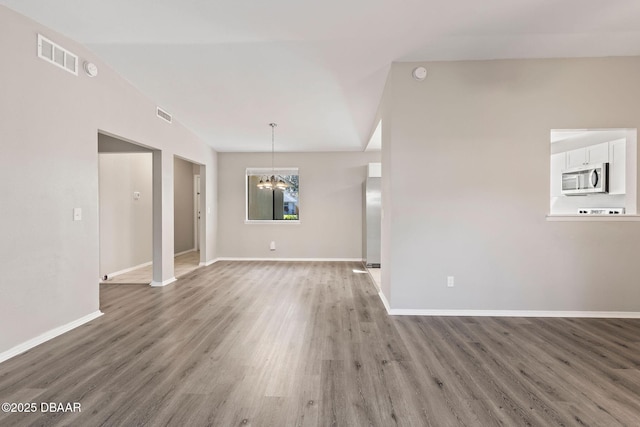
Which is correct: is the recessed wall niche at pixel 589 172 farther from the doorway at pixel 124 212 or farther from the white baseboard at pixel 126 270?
the white baseboard at pixel 126 270

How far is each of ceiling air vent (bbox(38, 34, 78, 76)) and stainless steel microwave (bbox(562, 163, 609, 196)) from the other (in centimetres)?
696

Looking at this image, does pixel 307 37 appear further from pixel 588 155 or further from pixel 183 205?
pixel 183 205

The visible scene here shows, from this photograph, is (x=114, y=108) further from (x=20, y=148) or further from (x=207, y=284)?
(x=207, y=284)

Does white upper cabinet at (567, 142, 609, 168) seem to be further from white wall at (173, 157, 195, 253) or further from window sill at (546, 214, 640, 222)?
white wall at (173, 157, 195, 253)

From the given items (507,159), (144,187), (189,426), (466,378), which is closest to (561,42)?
(507,159)

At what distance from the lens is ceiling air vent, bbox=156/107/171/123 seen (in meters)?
4.29

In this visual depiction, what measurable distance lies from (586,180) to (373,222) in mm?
3524

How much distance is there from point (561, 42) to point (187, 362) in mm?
4496

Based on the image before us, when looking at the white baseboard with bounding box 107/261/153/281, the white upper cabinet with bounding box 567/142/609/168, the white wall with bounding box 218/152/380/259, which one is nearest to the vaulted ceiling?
the white upper cabinet with bounding box 567/142/609/168

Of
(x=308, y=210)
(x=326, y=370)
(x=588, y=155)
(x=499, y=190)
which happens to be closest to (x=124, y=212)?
(x=308, y=210)

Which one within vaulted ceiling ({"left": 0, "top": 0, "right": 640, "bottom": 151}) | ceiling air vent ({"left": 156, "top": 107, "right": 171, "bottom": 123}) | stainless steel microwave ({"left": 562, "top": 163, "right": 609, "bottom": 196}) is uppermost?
vaulted ceiling ({"left": 0, "top": 0, "right": 640, "bottom": 151})

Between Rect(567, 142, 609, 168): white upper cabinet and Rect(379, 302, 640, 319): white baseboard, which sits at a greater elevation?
Rect(567, 142, 609, 168): white upper cabinet

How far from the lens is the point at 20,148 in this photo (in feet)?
7.86

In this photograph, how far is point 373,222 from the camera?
19.5ft
